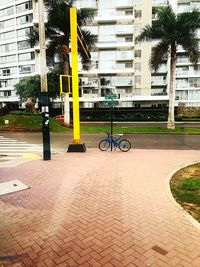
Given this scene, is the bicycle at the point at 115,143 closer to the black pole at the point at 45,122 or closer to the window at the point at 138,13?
the black pole at the point at 45,122

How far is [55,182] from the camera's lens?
26.2ft

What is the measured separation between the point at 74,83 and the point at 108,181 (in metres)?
6.40

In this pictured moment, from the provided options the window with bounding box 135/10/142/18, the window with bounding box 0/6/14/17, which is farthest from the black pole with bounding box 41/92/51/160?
the window with bounding box 0/6/14/17

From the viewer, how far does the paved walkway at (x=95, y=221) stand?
4.09 metres

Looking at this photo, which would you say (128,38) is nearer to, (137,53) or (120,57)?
(137,53)

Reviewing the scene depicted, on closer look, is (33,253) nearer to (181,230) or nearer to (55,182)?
(181,230)

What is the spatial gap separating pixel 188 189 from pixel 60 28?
23367 millimetres

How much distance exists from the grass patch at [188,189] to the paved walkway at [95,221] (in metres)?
0.27

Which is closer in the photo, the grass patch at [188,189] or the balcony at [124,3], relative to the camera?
the grass patch at [188,189]

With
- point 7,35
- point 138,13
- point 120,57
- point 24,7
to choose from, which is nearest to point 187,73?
point 120,57

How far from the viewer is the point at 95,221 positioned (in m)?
5.29

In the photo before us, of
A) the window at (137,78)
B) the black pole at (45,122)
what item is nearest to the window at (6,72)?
the window at (137,78)

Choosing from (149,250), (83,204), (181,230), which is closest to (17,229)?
(83,204)

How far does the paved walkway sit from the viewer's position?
4086 mm
